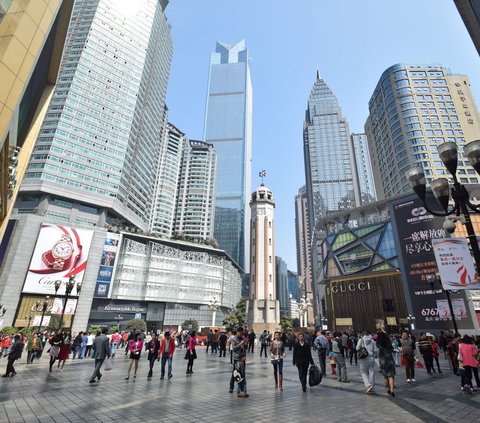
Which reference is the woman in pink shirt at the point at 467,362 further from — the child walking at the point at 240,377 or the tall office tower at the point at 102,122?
the tall office tower at the point at 102,122

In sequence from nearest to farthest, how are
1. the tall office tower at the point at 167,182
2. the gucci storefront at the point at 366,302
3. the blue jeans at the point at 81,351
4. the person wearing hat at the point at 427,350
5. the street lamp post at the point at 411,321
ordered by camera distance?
the person wearing hat at the point at 427,350
the blue jeans at the point at 81,351
the street lamp post at the point at 411,321
the gucci storefront at the point at 366,302
the tall office tower at the point at 167,182

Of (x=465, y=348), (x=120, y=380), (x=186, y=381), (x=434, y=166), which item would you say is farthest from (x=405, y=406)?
(x=434, y=166)

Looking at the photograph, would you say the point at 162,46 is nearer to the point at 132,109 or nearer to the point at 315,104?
the point at 132,109

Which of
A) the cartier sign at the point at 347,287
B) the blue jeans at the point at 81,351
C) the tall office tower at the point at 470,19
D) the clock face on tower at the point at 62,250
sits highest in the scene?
the tall office tower at the point at 470,19

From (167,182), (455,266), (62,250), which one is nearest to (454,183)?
(455,266)

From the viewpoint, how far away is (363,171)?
14188 cm

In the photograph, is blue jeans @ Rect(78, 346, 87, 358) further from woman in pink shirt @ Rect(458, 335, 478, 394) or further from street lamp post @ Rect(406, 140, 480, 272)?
street lamp post @ Rect(406, 140, 480, 272)

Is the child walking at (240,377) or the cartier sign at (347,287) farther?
the cartier sign at (347,287)

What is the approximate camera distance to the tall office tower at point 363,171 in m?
139

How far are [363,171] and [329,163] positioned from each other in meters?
18.3

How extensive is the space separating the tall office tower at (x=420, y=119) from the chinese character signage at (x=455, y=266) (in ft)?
222

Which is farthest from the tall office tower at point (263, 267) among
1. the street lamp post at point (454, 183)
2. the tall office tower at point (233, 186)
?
the tall office tower at point (233, 186)

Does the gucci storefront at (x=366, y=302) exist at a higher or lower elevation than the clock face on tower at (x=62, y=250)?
lower

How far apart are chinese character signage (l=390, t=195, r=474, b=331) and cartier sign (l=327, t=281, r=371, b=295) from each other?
9304mm
